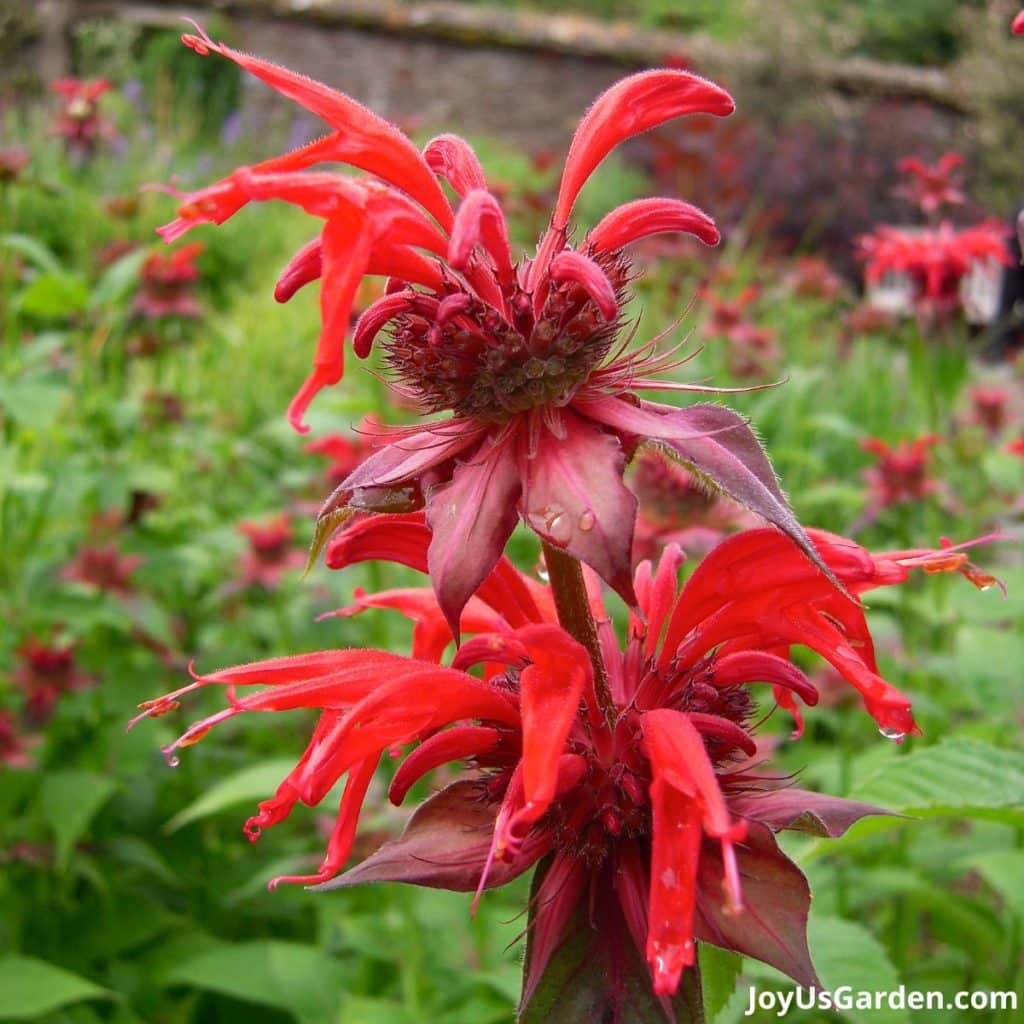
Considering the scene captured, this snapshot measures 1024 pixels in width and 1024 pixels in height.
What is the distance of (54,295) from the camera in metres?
2.34

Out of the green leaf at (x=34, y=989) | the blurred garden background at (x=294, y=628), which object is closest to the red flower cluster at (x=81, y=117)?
the blurred garden background at (x=294, y=628)

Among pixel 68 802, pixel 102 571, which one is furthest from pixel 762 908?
pixel 102 571

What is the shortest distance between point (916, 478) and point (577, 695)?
2.10m

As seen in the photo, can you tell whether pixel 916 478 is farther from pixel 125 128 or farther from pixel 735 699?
pixel 125 128

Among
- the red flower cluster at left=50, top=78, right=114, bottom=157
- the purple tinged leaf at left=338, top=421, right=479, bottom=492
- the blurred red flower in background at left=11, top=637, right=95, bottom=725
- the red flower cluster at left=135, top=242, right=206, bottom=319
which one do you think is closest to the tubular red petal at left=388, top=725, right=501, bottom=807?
the purple tinged leaf at left=338, top=421, right=479, bottom=492

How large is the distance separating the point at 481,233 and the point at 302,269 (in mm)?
139

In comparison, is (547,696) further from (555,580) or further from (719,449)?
(719,449)

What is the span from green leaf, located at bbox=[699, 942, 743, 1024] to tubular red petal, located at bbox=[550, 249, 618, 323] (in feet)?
1.68

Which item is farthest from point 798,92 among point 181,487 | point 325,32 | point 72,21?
point 181,487

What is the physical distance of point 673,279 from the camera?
15.0 feet

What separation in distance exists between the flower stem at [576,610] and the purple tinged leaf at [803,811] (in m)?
0.13

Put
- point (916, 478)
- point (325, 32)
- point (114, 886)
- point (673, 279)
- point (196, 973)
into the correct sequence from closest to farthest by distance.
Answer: point (196, 973) < point (114, 886) < point (916, 478) < point (673, 279) < point (325, 32)

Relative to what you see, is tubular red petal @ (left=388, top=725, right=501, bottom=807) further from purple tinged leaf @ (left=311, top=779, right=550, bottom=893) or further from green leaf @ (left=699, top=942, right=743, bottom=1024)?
green leaf @ (left=699, top=942, right=743, bottom=1024)

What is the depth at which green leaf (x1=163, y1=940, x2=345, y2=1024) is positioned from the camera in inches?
71.1
